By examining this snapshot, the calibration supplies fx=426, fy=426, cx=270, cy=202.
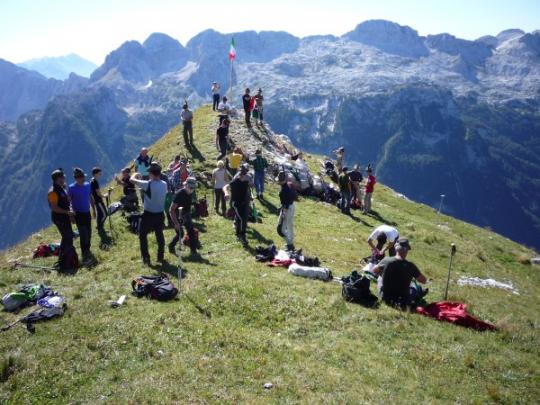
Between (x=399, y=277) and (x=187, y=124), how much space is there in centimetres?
2822

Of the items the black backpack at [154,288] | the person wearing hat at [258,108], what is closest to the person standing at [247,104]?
the person wearing hat at [258,108]

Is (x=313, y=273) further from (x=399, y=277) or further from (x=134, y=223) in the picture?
(x=134, y=223)

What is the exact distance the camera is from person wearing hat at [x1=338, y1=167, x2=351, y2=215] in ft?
109

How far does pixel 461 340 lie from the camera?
503 inches

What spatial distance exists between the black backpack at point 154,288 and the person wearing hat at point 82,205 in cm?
455

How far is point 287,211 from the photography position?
66.9 ft

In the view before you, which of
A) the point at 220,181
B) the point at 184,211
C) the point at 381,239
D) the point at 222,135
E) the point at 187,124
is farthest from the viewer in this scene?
the point at 187,124

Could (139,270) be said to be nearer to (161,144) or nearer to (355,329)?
(355,329)

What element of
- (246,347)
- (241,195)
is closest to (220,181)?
(241,195)

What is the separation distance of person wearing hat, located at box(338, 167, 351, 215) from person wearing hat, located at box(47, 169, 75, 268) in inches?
838

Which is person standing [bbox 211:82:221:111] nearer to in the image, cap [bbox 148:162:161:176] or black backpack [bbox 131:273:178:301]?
cap [bbox 148:162:161:176]

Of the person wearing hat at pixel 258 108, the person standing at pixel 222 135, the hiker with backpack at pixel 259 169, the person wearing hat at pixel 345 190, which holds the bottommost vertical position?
the person wearing hat at pixel 345 190

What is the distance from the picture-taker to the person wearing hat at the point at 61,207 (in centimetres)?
1631

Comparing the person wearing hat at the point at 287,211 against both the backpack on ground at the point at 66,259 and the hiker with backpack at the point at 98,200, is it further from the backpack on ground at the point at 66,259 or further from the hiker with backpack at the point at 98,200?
the backpack on ground at the point at 66,259
